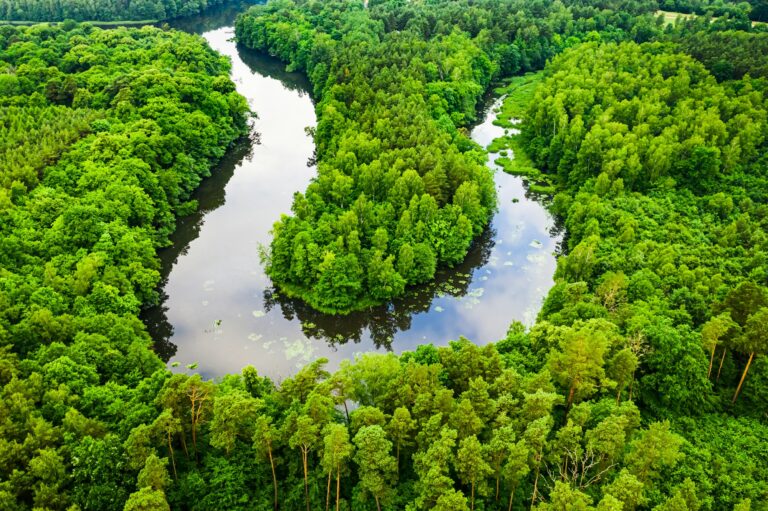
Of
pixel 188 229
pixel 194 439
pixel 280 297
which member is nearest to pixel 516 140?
pixel 280 297

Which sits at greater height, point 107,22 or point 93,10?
point 93,10

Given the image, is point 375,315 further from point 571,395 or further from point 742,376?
point 742,376

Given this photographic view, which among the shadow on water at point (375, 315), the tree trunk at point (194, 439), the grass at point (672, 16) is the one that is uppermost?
the grass at point (672, 16)

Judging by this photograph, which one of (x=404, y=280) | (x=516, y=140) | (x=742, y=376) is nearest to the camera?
(x=742, y=376)

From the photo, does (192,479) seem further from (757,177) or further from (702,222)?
(757,177)

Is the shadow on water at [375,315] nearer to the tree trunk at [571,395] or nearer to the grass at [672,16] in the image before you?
the tree trunk at [571,395]

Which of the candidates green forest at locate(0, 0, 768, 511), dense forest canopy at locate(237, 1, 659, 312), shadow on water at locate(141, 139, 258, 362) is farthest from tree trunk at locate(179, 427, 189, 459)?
dense forest canopy at locate(237, 1, 659, 312)

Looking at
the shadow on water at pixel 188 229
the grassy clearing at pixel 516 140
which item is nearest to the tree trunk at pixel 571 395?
the shadow on water at pixel 188 229

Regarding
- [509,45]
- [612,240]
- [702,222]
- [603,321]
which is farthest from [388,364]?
[509,45]
